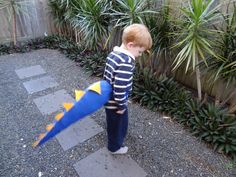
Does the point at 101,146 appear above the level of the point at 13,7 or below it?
below

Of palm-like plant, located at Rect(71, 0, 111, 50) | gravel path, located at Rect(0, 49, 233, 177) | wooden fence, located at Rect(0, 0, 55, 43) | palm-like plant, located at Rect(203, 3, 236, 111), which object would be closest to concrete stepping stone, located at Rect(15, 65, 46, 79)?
gravel path, located at Rect(0, 49, 233, 177)

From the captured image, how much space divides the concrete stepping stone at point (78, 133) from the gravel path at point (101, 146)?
6 centimetres

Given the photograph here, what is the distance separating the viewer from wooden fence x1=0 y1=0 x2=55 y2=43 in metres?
4.54

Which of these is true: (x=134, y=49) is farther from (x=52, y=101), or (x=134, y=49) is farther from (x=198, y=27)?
(x=52, y=101)

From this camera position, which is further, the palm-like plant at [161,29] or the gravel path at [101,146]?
the palm-like plant at [161,29]

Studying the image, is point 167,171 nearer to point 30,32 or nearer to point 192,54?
point 192,54

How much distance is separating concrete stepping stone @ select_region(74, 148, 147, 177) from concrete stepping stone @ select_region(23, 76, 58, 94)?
1.66 metres

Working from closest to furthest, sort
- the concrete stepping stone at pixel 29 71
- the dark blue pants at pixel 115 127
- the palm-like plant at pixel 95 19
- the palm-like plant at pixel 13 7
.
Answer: the dark blue pants at pixel 115 127 < the palm-like plant at pixel 95 19 < the concrete stepping stone at pixel 29 71 < the palm-like plant at pixel 13 7

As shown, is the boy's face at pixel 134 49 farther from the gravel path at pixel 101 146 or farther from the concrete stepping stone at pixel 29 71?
the concrete stepping stone at pixel 29 71

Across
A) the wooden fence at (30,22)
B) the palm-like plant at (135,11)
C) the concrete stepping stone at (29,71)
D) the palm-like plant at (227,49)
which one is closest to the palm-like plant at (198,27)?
the palm-like plant at (227,49)

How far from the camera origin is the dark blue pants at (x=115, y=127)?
1715mm

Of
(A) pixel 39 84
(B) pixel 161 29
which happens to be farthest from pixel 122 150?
(A) pixel 39 84

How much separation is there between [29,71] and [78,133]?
2.05 meters

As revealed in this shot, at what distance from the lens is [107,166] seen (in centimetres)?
190
